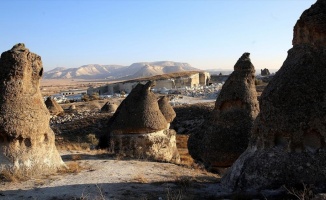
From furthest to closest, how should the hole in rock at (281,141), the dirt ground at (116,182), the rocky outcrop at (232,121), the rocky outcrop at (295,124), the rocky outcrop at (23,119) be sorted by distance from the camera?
1. the rocky outcrop at (232,121)
2. the rocky outcrop at (23,119)
3. the dirt ground at (116,182)
4. the hole in rock at (281,141)
5. the rocky outcrop at (295,124)

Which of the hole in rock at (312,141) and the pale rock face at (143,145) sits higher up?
the hole in rock at (312,141)

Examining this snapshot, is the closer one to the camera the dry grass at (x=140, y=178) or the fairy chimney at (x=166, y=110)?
the dry grass at (x=140, y=178)

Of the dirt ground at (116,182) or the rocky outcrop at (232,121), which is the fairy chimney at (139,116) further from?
the rocky outcrop at (232,121)

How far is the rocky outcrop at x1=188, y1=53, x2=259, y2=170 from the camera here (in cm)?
1143

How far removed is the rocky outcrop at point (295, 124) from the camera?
7039 mm

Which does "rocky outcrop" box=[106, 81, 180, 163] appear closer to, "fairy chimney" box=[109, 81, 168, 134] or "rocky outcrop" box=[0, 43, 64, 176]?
"fairy chimney" box=[109, 81, 168, 134]

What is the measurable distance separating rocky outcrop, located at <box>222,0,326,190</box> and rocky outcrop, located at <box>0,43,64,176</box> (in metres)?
4.64

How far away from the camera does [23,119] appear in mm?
9781

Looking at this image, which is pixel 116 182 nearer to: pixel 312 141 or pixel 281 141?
pixel 281 141

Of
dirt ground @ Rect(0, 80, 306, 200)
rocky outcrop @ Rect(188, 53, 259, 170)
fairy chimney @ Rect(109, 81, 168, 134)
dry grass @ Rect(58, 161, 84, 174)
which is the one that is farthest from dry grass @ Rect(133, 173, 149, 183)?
fairy chimney @ Rect(109, 81, 168, 134)

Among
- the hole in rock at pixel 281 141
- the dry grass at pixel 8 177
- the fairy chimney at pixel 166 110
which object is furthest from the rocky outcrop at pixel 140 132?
the hole in rock at pixel 281 141

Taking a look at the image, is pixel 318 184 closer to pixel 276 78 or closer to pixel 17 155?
pixel 276 78

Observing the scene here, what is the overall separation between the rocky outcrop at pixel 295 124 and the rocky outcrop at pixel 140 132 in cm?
654

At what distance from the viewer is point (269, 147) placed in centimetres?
751
